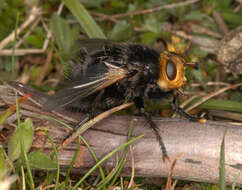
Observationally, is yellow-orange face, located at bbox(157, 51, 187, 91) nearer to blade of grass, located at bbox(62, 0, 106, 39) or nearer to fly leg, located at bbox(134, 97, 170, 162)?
fly leg, located at bbox(134, 97, 170, 162)

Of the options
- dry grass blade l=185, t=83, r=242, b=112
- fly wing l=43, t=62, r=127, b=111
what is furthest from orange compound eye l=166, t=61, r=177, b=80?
dry grass blade l=185, t=83, r=242, b=112

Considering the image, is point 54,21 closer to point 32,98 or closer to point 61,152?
point 32,98

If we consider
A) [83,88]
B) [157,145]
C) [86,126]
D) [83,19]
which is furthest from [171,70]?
[83,19]

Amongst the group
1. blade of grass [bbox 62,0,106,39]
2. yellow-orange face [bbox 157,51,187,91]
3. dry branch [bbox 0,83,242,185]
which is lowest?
dry branch [bbox 0,83,242,185]

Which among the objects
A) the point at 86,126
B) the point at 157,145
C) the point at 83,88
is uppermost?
the point at 83,88

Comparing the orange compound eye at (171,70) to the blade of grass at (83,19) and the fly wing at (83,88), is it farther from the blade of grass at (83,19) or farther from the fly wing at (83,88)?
the blade of grass at (83,19)

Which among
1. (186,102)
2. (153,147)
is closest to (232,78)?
(186,102)

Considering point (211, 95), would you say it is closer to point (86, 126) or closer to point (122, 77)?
point (122, 77)
